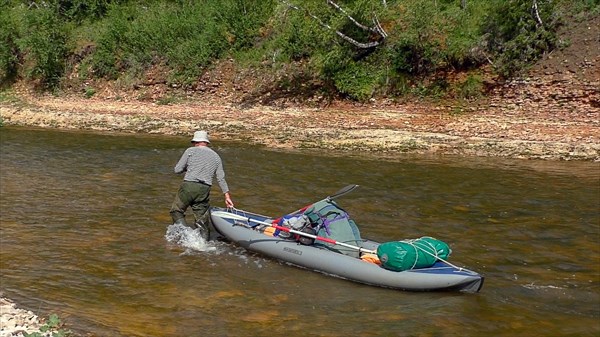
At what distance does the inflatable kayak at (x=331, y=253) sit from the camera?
7.77m

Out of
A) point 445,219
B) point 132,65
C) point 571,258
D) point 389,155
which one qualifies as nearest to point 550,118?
point 389,155

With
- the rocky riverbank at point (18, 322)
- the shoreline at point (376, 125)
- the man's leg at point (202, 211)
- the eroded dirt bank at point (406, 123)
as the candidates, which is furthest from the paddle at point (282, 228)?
the eroded dirt bank at point (406, 123)

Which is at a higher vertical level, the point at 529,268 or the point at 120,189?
the point at 529,268

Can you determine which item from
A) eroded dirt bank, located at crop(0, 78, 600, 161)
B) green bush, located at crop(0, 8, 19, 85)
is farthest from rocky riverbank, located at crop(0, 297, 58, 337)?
green bush, located at crop(0, 8, 19, 85)

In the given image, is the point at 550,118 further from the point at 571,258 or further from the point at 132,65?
the point at 132,65

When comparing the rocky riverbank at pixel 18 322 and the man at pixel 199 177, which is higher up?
the man at pixel 199 177

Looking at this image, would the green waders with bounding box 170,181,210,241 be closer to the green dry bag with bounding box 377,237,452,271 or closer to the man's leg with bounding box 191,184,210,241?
the man's leg with bounding box 191,184,210,241

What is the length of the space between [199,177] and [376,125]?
12.4 meters

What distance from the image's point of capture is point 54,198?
41.7 feet

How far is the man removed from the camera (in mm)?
9578

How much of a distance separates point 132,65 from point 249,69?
300 inches

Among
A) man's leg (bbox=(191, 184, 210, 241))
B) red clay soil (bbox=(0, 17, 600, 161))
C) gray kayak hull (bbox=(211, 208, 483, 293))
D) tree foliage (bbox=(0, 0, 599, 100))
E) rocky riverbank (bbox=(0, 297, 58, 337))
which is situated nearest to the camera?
rocky riverbank (bbox=(0, 297, 58, 337))

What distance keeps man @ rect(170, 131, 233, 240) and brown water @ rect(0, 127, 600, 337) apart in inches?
19.4

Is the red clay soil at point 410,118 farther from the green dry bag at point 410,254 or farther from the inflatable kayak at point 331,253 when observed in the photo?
the green dry bag at point 410,254
